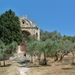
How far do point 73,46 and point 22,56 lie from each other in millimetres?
15009

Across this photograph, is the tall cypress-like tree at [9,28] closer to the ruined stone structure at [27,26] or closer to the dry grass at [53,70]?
the ruined stone structure at [27,26]

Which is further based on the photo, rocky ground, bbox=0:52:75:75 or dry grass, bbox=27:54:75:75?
rocky ground, bbox=0:52:75:75

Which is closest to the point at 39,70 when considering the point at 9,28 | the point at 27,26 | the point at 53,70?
A: the point at 53,70

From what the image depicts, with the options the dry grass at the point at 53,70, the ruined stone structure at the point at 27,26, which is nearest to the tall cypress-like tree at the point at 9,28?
the ruined stone structure at the point at 27,26

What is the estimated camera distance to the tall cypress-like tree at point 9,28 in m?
45.8

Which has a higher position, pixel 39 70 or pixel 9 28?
pixel 9 28

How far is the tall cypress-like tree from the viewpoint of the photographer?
4581 centimetres

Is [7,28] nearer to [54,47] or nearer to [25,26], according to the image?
[25,26]

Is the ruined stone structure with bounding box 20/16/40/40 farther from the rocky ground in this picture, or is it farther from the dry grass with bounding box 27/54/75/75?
the dry grass with bounding box 27/54/75/75

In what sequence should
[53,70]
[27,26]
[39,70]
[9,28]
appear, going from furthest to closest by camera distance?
[27,26]
[9,28]
[39,70]
[53,70]

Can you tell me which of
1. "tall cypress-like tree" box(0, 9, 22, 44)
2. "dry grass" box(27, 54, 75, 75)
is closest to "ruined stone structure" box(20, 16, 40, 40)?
"tall cypress-like tree" box(0, 9, 22, 44)

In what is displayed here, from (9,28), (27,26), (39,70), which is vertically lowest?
(39,70)

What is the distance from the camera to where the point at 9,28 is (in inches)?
1863

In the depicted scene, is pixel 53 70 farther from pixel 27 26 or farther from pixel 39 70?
pixel 27 26
